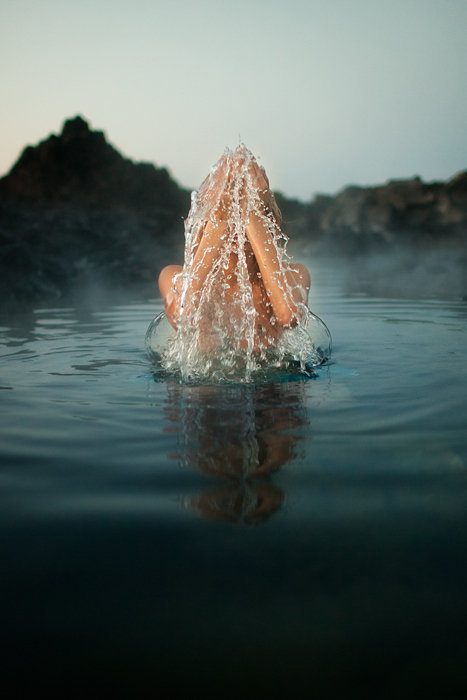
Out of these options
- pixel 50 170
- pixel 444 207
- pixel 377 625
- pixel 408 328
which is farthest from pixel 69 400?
pixel 444 207

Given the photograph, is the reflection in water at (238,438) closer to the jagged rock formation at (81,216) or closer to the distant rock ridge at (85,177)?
the jagged rock formation at (81,216)

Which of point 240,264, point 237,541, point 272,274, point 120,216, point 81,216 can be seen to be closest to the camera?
point 237,541

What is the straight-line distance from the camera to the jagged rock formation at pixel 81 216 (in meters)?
18.1

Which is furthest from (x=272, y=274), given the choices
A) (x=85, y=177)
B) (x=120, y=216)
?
(x=85, y=177)

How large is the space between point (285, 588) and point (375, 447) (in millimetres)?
1281

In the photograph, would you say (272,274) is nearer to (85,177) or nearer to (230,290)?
(230,290)

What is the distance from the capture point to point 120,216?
4397cm

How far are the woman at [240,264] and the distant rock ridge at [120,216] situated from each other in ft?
39.0

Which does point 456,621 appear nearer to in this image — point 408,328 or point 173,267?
point 173,267

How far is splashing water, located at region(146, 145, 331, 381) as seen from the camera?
4.68 m

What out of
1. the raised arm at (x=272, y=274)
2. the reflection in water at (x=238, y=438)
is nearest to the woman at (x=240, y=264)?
the raised arm at (x=272, y=274)

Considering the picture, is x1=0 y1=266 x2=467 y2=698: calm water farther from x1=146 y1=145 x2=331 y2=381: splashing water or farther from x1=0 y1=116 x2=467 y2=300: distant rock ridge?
x1=0 y1=116 x2=467 y2=300: distant rock ridge

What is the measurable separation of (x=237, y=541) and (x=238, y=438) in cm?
111

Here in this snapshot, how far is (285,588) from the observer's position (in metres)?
1.63
